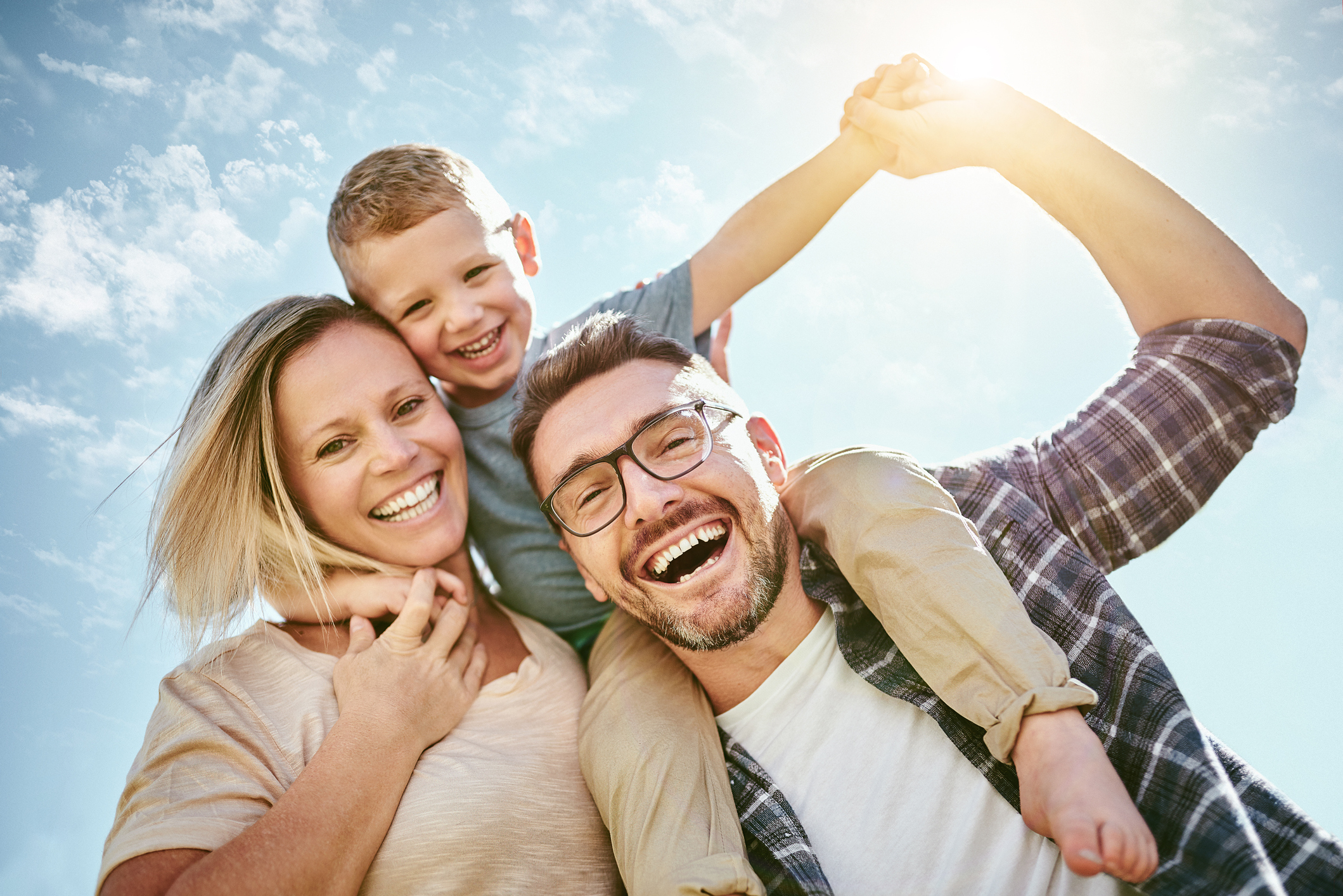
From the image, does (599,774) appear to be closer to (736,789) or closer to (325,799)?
(736,789)

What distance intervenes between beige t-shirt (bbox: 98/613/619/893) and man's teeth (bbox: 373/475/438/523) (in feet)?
1.71

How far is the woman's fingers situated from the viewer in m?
2.54

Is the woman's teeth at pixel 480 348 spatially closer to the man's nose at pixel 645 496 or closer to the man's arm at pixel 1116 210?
the man's nose at pixel 645 496

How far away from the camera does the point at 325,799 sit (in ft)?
6.49

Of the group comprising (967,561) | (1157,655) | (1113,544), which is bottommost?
(1157,655)

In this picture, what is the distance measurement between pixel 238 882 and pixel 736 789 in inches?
50.5

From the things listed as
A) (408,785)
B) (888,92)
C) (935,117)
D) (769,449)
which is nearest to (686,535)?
(769,449)

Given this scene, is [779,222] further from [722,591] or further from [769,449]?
[722,591]

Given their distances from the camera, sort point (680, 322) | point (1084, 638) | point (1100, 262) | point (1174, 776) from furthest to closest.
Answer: point (680, 322) < point (1100, 262) < point (1084, 638) < point (1174, 776)

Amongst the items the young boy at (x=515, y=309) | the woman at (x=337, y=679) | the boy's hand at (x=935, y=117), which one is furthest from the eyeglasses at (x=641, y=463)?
the boy's hand at (x=935, y=117)

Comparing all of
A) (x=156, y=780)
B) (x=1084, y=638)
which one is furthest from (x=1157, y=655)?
(x=156, y=780)

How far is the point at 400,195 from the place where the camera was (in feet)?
10.0

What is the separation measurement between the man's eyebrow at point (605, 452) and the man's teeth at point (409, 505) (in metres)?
0.64

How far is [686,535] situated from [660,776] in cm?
68
